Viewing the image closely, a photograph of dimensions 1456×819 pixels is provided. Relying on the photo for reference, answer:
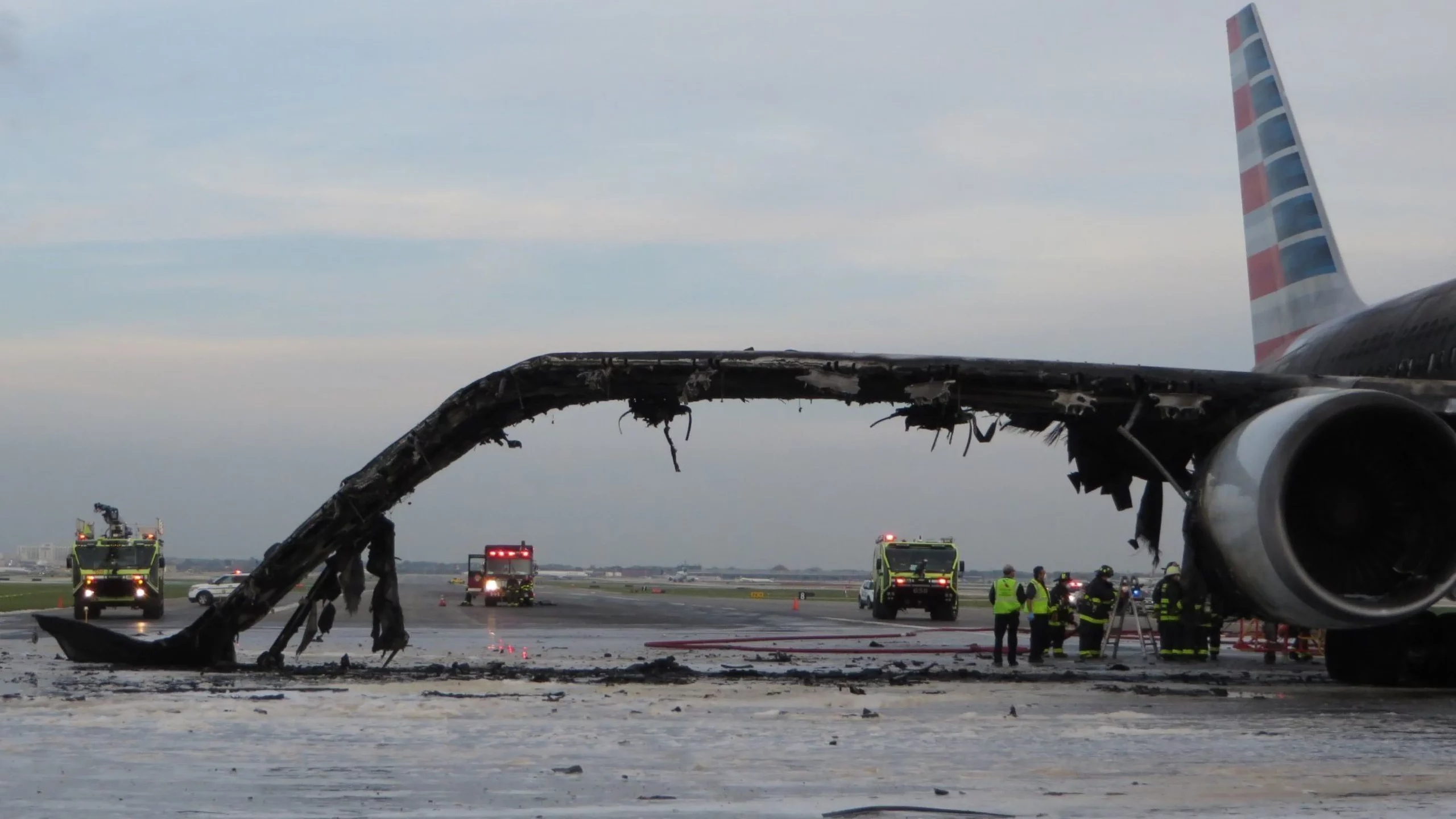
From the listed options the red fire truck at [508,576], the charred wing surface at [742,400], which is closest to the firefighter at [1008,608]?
the charred wing surface at [742,400]

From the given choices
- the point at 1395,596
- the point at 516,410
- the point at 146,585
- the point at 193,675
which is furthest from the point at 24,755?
the point at 146,585

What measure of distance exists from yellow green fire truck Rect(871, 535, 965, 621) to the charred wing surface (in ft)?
95.5

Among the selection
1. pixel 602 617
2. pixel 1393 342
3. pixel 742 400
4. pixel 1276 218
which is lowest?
pixel 602 617

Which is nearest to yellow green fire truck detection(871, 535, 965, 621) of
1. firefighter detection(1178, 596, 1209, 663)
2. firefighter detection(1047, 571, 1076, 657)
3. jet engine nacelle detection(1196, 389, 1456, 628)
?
firefighter detection(1047, 571, 1076, 657)

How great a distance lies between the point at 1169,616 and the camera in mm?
23922

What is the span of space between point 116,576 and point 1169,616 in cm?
3068

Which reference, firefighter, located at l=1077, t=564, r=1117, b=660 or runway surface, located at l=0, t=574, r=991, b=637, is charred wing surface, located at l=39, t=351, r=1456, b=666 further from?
runway surface, located at l=0, t=574, r=991, b=637

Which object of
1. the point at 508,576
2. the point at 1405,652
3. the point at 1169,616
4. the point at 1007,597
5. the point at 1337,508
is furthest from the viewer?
the point at 508,576

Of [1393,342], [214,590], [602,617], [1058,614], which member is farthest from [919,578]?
[214,590]

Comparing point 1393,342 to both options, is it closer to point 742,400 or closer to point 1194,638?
point 1194,638

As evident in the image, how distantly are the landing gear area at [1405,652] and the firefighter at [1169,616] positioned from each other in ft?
15.2

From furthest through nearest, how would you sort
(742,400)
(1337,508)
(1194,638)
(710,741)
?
(1194,638), (742,400), (1337,508), (710,741)

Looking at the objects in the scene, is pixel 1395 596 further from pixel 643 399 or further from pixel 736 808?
pixel 736 808

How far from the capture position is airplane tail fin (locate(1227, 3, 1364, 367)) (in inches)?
931
